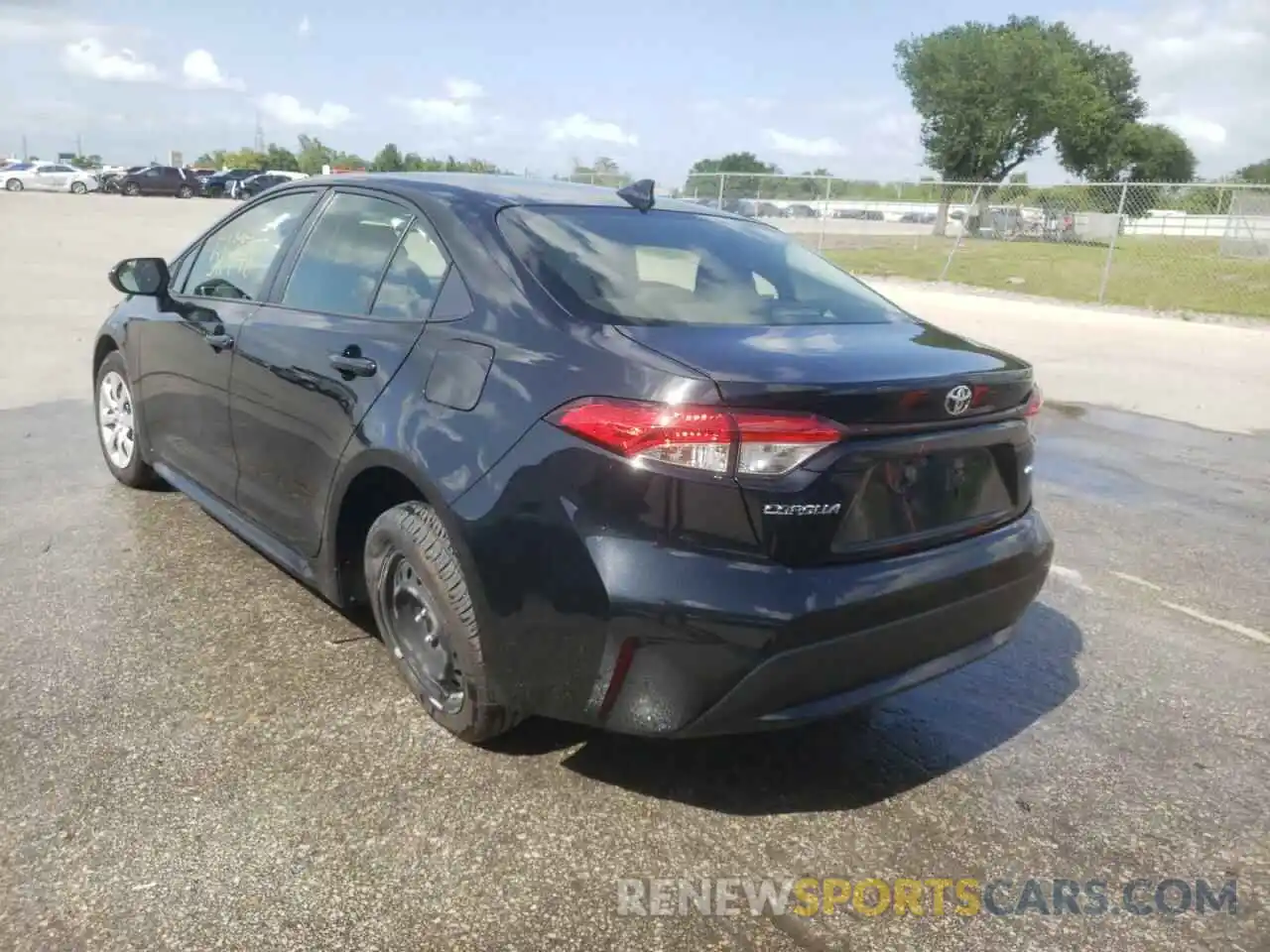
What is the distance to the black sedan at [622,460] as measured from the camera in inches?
96.3

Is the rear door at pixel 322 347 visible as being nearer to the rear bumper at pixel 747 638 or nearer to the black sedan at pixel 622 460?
the black sedan at pixel 622 460

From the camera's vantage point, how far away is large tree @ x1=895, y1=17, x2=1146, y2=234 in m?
55.2

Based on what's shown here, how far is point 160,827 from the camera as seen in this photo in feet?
8.63

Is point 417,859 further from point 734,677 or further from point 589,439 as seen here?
point 589,439

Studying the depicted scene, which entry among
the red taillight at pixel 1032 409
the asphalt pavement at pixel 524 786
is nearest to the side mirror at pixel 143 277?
the asphalt pavement at pixel 524 786

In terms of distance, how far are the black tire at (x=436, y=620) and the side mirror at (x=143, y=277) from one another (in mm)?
1944

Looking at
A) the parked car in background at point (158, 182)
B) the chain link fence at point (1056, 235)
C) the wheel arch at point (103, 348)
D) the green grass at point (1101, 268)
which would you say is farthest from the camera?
the parked car in background at point (158, 182)

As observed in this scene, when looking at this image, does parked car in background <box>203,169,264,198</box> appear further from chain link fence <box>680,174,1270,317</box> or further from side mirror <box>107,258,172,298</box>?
side mirror <box>107,258,172,298</box>

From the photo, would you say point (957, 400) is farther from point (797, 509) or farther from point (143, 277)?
point (143, 277)

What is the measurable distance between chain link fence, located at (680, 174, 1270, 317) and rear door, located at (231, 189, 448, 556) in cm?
1687

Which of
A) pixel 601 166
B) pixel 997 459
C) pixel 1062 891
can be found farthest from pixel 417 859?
pixel 601 166

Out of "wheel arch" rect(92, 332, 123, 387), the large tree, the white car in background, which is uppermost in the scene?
the large tree

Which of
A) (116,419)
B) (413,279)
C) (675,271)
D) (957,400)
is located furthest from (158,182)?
(957,400)

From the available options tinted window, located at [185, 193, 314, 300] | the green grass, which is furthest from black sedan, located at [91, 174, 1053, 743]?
the green grass
